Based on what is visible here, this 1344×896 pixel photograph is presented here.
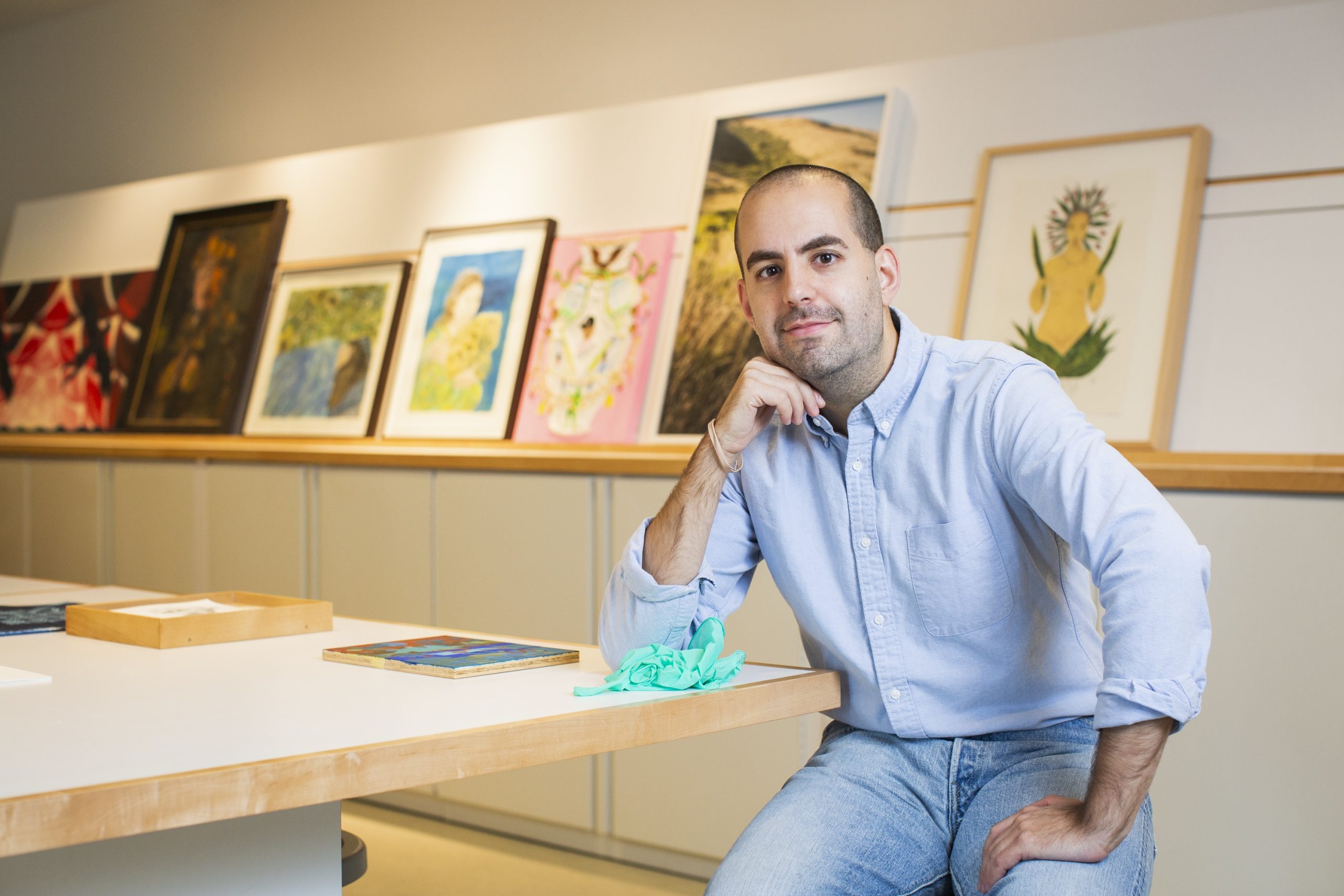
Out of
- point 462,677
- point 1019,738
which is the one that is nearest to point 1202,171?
point 1019,738

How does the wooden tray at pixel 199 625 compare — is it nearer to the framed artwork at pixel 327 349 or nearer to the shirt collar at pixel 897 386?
the shirt collar at pixel 897 386

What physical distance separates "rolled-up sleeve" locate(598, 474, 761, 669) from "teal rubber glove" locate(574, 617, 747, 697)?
0.29 feet

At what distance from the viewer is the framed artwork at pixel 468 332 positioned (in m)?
3.99

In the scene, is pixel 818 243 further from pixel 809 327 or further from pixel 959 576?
pixel 959 576

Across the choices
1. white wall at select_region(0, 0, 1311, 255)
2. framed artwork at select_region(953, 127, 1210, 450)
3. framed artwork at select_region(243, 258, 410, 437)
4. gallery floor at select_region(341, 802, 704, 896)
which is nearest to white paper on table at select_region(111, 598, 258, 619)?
gallery floor at select_region(341, 802, 704, 896)

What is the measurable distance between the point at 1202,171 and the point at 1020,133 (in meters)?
0.48

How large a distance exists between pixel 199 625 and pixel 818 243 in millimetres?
1103

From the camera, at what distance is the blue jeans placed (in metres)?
1.52

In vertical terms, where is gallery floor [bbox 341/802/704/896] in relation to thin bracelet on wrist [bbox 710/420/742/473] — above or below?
below

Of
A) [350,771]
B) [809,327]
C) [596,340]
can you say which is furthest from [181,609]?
[596,340]

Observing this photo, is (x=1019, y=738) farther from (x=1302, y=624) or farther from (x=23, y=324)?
(x=23, y=324)

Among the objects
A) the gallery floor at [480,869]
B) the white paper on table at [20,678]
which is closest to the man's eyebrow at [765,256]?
the white paper on table at [20,678]

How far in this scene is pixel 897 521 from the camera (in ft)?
5.80

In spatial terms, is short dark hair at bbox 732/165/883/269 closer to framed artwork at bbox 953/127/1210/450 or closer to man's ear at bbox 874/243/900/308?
man's ear at bbox 874/243/900/308
